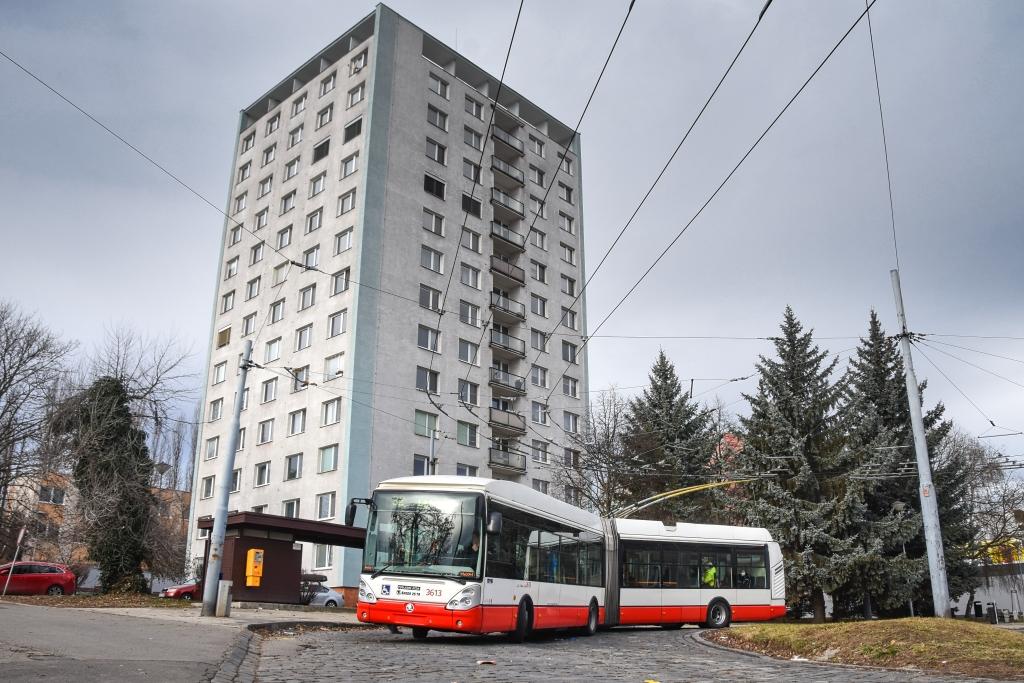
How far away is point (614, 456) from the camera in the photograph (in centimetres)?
3900

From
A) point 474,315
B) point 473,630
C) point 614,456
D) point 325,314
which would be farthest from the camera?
point 474,315

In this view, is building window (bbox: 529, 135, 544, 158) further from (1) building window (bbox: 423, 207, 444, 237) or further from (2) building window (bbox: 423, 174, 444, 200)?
(1) building window (bbox: 423, 207, 444, 237)

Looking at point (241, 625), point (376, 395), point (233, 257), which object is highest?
point (233, 257)

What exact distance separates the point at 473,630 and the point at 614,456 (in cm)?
2504

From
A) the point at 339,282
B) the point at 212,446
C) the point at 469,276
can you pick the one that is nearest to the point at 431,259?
the point at 469,276

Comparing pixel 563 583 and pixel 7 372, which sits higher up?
pixel 7 372

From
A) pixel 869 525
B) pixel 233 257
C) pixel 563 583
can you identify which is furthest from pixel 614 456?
pixel 233 257

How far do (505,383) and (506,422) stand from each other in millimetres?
2478

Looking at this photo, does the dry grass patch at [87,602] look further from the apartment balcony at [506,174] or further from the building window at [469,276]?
the apartment balcony at [506,174]

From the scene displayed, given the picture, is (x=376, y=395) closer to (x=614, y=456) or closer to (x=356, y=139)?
(x=614, y=456)

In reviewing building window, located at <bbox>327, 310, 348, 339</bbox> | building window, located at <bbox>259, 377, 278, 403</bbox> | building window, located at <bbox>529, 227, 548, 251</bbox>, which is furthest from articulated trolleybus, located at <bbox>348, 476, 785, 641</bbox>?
A: building window, located at <bbox>529, 227, 548, 251</bbox>

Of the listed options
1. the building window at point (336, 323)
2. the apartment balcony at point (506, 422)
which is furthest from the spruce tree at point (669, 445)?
the building window at point (336, 323)

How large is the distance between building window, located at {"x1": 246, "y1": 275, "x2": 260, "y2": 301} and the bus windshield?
39680 mm

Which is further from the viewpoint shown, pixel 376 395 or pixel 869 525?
pixel 376 395
